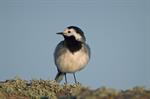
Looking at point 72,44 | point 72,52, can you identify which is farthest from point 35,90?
point 72,44

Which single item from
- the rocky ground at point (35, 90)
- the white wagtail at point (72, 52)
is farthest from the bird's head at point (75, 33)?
the rocky ground at point (35, 90)

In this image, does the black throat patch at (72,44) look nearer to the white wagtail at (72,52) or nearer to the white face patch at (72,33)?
the white wagtail at (72,52)

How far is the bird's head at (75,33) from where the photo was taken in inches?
614

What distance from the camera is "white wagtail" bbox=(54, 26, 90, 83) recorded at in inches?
587

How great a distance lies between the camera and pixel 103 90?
7008 mm

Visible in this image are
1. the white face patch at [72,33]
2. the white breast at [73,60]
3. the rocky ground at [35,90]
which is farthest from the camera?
the white face patch at [72,33]

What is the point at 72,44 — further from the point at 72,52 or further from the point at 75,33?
the point at 75,33

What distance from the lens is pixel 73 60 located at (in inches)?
588

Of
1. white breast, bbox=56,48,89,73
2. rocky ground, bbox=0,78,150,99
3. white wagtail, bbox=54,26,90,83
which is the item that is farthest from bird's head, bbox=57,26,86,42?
rocky ground, bbox=0,78,150,99

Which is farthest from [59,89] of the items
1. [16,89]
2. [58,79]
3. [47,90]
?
[58,79]

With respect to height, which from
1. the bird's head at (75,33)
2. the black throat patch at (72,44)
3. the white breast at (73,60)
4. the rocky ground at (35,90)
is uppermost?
the bird's head at (75,33)

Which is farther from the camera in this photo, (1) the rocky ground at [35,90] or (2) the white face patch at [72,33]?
(2) the white face patch at [72,33]

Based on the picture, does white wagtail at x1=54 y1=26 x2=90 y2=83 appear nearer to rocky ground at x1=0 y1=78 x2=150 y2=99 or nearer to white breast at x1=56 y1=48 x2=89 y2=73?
white breast at x1=56 y1=48 x2=89 y2=73

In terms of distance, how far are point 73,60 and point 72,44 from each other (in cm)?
59
